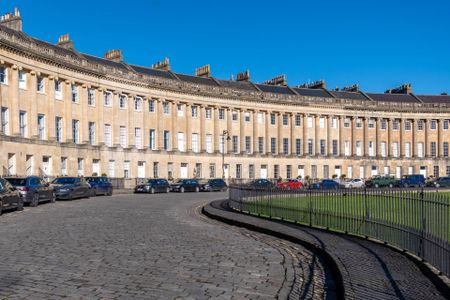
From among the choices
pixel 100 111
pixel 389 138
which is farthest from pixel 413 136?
pixel 100 111

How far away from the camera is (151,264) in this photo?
1194cm

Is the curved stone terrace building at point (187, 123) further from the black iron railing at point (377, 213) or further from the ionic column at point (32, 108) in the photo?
the black iron railing at point (377, 213)

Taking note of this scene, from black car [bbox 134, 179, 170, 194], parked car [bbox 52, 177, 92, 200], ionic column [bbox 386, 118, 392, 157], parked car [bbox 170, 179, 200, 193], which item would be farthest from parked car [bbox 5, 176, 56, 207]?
ionic column [bbox 386, 118, 392, 157]

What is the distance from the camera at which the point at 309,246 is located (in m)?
15.0

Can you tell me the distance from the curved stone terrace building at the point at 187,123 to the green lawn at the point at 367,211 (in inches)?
1234

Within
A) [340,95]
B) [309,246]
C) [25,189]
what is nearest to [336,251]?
[309,246]

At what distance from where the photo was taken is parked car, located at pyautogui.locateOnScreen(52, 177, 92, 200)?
1476 inches

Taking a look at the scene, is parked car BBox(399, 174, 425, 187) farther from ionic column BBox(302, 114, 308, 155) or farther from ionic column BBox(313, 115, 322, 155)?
ionic column BBox(302, 114, 308, 155)

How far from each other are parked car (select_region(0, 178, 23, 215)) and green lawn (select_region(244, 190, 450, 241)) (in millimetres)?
10769

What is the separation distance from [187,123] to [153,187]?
21984mm

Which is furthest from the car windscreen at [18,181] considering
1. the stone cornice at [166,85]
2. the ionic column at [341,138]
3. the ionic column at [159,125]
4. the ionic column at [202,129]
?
the ionic column at [341,138]

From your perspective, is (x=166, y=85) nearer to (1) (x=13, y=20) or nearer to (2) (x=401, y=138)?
(1) (x=13, y=20)

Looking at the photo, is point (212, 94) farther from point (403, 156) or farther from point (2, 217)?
point (2, 217)

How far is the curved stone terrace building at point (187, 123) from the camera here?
52188mm
